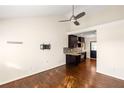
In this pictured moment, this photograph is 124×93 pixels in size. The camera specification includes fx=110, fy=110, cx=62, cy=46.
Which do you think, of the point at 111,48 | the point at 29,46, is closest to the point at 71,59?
the point at 29,46

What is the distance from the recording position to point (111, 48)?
16.5 ft

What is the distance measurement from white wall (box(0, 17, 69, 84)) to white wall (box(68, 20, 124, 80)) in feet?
8.70

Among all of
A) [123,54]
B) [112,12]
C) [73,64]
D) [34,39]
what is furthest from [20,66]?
[112,12]

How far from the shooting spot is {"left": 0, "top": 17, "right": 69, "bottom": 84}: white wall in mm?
4957

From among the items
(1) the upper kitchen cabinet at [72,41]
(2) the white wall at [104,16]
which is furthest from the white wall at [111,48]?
(1) the upper kitchen cabinet at [72,41]

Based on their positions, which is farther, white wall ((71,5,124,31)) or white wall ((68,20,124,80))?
white wall ((71,5,124,31))

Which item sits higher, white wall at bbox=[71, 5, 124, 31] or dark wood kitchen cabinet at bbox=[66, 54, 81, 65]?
white wall at bbox=[71, 5, 124, 31]

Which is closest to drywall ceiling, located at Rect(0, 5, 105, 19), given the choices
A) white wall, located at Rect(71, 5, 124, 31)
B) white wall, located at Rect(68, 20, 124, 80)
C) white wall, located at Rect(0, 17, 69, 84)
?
white wall, located at Rect(71, 5, 124, 31)

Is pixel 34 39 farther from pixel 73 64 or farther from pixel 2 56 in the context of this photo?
pixel 73 64

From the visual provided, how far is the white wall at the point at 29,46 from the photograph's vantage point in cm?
496

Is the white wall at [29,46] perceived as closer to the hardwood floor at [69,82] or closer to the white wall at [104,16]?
the hardwood floor at [69,82]

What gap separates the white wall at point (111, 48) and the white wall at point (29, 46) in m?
2.65

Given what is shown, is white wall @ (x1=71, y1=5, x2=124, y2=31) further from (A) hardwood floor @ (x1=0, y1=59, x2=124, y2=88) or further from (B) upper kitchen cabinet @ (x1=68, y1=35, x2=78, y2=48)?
(A) hardwood floor @ (x1=0, y1=59, x2=124, y2=88)
